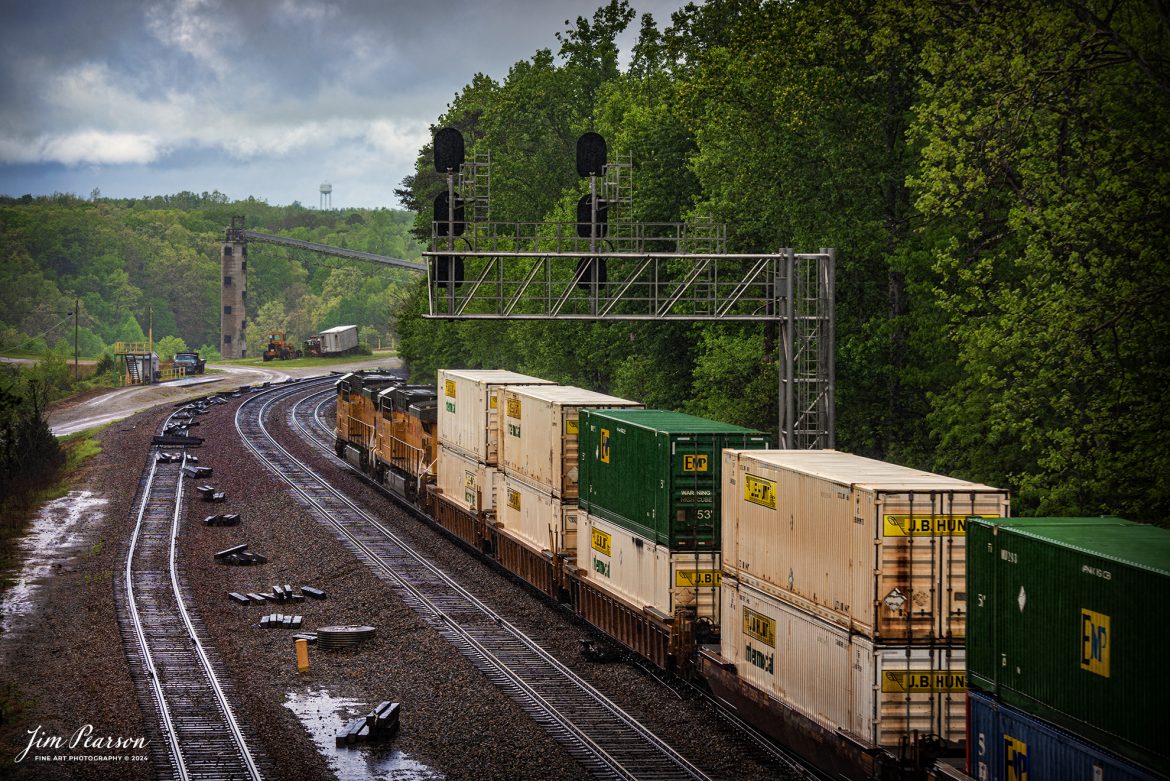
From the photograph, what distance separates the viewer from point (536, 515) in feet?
110

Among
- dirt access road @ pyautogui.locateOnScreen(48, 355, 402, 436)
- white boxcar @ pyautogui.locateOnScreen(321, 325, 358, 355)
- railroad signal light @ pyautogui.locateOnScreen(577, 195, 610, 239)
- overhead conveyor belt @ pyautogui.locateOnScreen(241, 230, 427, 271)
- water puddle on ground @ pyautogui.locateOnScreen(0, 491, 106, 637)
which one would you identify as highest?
overhead conveyor belt @ pyautogui.locateOnScreen(241, 230, 427, 271)

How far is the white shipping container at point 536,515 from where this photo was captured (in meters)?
31.5

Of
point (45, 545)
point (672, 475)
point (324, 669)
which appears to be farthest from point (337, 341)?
point (672, 475)

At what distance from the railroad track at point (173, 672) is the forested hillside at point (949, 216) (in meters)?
17.1

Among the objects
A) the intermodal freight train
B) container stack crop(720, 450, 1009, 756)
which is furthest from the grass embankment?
container stack crop(720, 450, 1009, 756)

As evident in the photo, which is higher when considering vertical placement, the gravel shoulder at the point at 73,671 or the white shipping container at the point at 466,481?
the white shipping container at the point at 466,481

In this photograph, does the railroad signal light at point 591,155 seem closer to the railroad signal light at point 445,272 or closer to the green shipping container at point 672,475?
the railroad signal light at point 445,272

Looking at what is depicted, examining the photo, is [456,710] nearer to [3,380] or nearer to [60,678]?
[60,678]

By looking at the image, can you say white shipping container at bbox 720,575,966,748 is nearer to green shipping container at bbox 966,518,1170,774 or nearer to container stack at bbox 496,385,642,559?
green shipping container at bbox 966,518,1170,774

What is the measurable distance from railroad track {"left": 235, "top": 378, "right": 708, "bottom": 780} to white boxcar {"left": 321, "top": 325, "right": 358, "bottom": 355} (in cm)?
9534

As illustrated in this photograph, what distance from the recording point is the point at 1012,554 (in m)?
15.2

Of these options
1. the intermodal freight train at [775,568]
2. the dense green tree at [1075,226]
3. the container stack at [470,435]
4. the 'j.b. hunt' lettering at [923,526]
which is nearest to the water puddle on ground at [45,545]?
the container stack at [470,435]

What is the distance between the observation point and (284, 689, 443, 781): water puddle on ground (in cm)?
2098

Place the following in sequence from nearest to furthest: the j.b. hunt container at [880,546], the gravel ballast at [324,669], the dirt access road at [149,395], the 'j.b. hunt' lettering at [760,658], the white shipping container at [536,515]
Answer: the j.b. hunt container at [880,546] → the 'j.b. hunt' lettering at [760,658] → the gravel ballast at [324,669] → the white shipping container at [536,515] → the dirt access road at [149,395]
